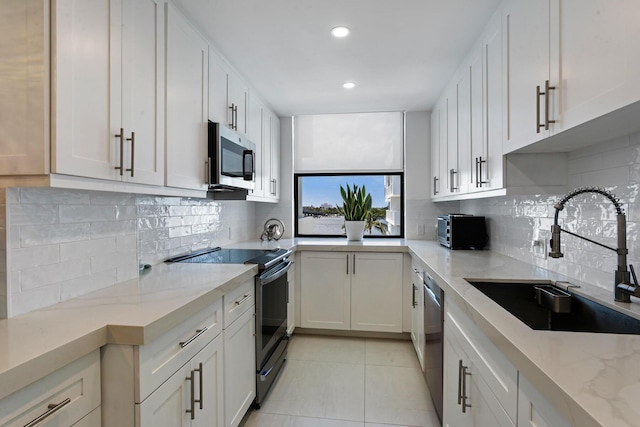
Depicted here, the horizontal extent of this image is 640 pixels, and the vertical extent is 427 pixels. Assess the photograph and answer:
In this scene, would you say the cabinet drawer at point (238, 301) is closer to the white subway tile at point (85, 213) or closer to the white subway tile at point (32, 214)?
the white subway tile at point (85, 213)

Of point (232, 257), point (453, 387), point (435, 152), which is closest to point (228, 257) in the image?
point (232, 257)

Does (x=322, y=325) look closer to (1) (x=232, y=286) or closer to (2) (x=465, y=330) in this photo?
(1) (x=232, y=286)

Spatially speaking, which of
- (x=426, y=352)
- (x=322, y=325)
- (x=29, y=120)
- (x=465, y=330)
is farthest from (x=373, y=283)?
(x=29, y=120)

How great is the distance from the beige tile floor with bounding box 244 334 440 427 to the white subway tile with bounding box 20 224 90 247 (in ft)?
4.65

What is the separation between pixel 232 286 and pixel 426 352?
1451 mm

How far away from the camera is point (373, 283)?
10.5 feet

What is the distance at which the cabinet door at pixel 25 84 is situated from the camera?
41.3 inches

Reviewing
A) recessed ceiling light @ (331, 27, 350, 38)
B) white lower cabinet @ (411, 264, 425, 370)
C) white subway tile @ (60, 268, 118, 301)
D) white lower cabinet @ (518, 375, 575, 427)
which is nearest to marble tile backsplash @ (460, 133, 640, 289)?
white lower cabinet @ (411, 264, 425, 370)

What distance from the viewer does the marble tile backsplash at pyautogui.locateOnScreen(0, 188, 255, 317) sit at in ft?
3.86

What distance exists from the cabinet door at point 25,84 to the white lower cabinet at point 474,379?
154 centimetres

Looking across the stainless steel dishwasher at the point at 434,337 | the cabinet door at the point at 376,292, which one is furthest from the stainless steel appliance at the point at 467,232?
the stainless steel dishwasher at the point at 434,337

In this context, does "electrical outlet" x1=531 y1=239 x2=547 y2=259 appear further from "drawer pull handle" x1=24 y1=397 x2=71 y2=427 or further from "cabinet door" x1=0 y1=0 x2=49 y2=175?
"cabinet door" x1=0 y1=0 x2=49 y2=175

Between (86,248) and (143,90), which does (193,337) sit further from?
(143,90)

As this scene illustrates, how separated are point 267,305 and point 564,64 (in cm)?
197
